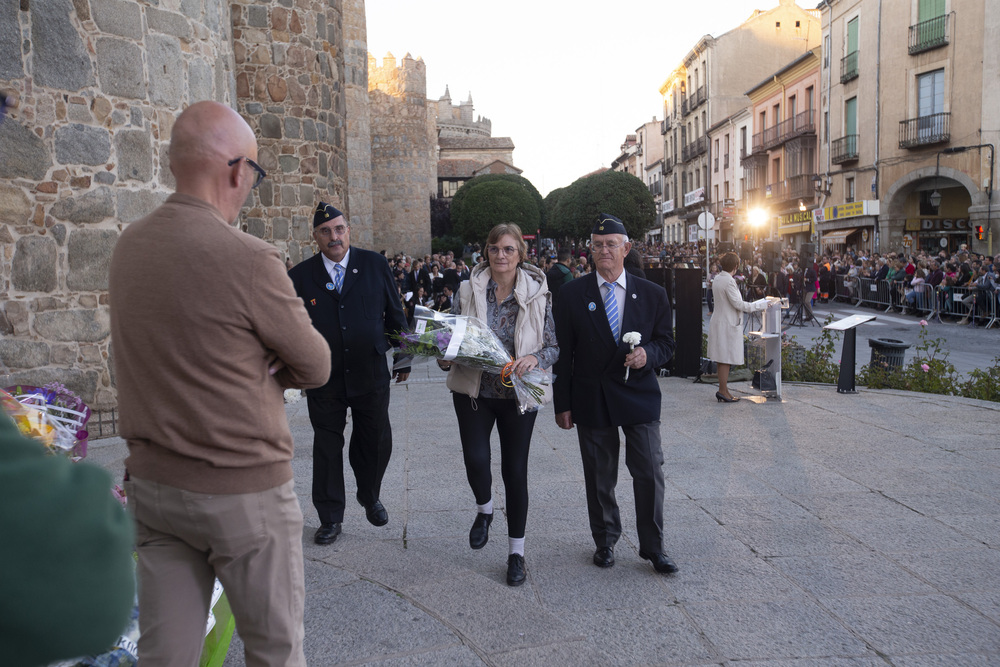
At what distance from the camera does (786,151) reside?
1591 inches

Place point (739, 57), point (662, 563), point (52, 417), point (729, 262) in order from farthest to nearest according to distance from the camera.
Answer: point (739, 57) < point (729, 262) < point (662, 563) < point (52, 417)

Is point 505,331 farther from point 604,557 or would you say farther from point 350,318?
point 604,557

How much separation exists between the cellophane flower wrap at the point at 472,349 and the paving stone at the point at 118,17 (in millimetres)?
5063

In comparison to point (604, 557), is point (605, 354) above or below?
above

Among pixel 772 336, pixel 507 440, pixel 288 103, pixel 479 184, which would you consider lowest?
pixel 507 440

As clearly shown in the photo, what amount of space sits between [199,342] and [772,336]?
8.69m

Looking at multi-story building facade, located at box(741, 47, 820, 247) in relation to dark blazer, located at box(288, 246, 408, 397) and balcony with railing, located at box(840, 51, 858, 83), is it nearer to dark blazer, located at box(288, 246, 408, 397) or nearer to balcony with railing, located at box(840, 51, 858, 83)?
balcony with railing, located at box(840, 51, 858, 83)

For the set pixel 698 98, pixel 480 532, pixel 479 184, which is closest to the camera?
pixel 480 532

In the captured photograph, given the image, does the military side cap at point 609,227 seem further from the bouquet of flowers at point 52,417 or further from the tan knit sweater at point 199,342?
the bouquet of flowers at point 52,417

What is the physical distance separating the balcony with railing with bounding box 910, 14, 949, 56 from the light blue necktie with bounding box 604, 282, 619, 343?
28.9 m

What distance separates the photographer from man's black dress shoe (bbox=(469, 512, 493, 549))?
4488 mm

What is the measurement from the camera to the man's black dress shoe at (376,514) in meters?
4.89

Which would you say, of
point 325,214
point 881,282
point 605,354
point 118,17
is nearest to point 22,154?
point 118,17

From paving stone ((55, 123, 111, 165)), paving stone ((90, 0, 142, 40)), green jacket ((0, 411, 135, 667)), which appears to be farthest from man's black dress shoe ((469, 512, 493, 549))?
paving stone ((90, 0, 142, 40))
